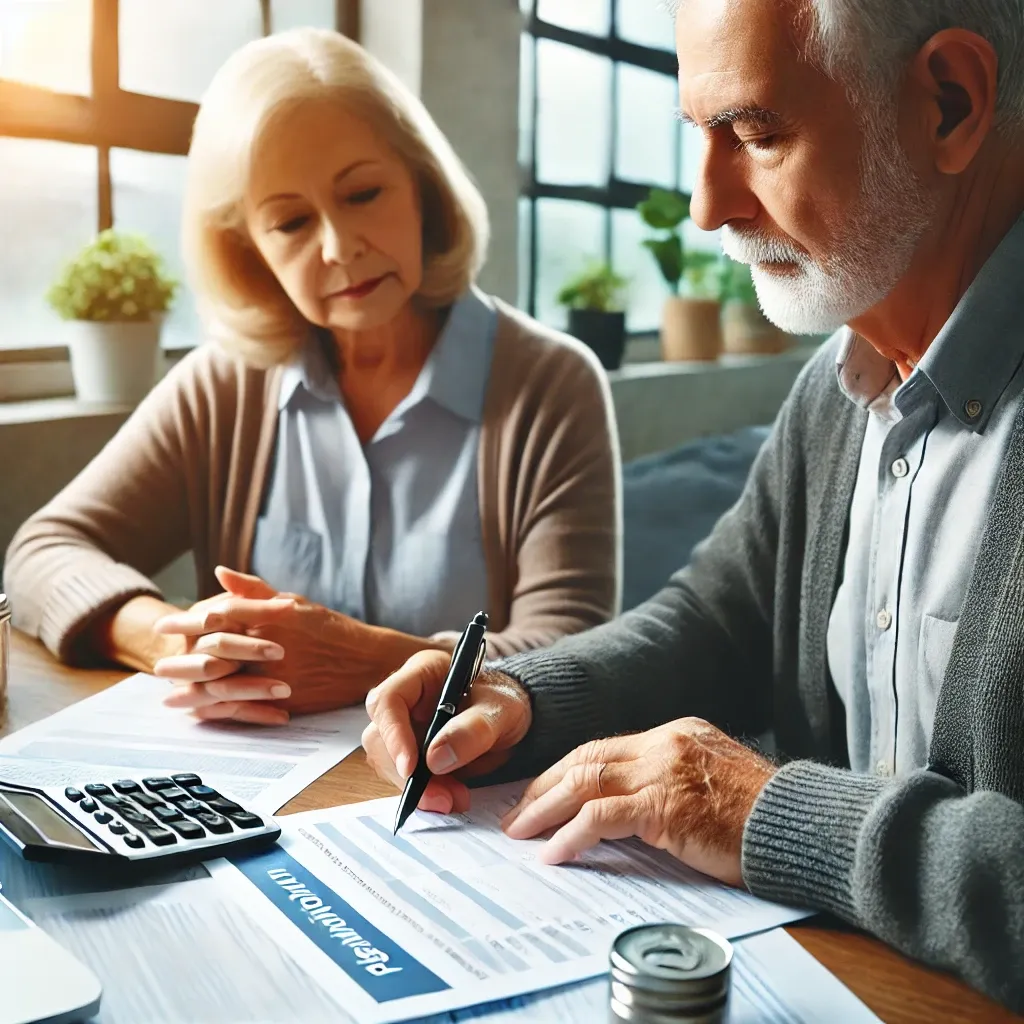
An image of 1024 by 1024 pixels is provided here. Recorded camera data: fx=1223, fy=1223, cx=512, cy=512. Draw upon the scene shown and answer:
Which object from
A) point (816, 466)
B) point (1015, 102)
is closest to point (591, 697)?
point (816, 466)

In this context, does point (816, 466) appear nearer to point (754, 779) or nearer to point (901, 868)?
point (754, 779)

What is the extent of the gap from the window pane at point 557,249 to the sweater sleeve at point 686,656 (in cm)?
177

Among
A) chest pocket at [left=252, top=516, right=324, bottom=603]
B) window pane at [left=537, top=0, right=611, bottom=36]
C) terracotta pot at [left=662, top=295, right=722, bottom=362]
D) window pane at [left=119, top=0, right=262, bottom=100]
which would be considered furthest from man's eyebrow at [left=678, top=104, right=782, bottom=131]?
terracotta pot at [left=662, top=295, right=722, bottom=362]

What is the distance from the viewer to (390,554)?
172 centimetres

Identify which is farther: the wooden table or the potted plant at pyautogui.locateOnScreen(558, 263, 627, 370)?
the potted plant at pyautogui.locateOnScreen(558, 263, 627, 370)

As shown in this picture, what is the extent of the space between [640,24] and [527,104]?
0.57m

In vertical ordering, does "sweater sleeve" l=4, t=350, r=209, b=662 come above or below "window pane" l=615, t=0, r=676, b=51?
below

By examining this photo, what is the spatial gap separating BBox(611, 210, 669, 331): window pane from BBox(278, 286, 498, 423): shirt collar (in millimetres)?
1551

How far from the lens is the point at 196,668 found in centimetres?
115

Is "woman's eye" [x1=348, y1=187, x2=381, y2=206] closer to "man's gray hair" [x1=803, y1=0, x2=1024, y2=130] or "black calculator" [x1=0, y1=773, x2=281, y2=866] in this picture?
"man's gray hair" [x1=803, y1=0, x2=1024, y2=130]

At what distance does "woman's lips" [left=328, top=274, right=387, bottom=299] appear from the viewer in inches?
66.5

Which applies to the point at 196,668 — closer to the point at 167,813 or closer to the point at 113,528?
the point at 167,813

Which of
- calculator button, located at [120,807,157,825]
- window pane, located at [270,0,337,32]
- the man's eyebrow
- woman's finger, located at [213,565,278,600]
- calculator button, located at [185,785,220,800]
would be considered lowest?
calculator button, located at [185,785,220,800]

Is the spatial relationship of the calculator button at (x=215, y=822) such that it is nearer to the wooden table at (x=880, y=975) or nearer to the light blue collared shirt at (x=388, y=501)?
the wooden table at (x=880, y=975)
